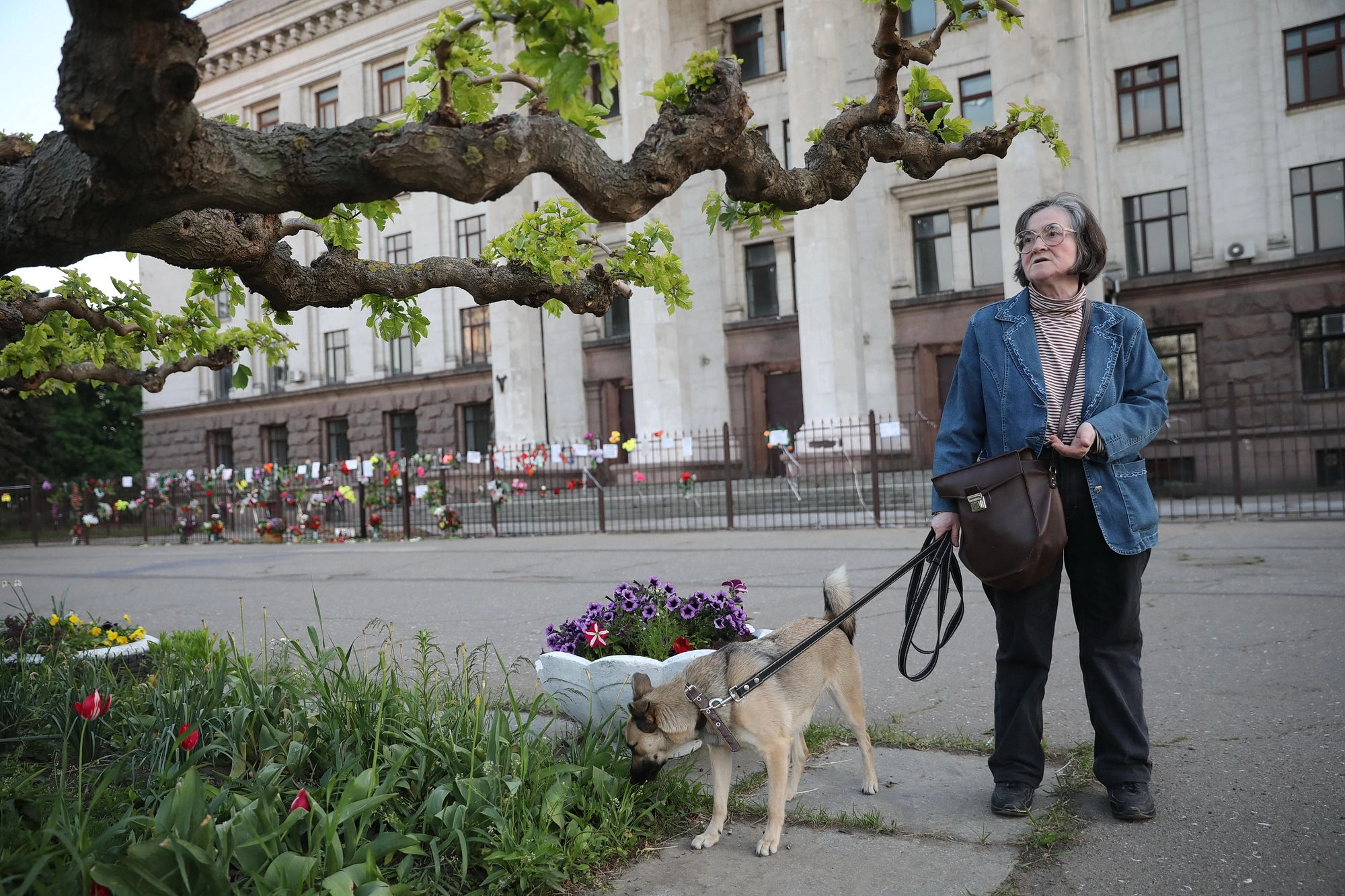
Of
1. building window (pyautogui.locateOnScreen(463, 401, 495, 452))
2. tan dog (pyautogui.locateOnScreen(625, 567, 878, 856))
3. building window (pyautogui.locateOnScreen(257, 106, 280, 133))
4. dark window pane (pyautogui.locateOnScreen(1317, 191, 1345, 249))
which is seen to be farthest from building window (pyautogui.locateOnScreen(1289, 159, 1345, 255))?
building window (pyautogui.locateOnScreen(257, 106, 280, 133))

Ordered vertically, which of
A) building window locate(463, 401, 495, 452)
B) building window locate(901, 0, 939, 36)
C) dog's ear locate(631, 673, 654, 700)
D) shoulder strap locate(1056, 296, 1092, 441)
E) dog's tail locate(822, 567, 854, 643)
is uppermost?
building window locate(901, 0, 939, 36)

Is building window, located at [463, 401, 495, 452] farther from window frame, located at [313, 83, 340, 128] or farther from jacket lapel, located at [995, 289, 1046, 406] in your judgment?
jacket lapel, located at [995, 289, 1046, 406]

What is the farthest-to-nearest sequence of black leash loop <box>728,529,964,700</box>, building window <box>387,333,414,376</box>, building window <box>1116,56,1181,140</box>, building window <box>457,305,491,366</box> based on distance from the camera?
1. building window <box>387,333,414,376</box>
2. building window <box>457,305,491,366</box>
3. building window <box>1116,56,1181,140</box>
4. black leash loop <box>728,529,964,700</box>

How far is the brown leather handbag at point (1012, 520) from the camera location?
348cm

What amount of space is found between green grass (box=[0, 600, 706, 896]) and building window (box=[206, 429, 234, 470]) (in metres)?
40.5

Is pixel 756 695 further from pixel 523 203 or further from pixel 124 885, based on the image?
pixel 523 203

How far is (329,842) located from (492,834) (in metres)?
0.62

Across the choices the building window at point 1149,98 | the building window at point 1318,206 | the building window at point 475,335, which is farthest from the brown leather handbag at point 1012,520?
the building window at point 475,335

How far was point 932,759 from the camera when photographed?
14.3 feet

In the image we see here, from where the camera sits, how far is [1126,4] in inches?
1018

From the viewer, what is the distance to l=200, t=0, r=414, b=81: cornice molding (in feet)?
121

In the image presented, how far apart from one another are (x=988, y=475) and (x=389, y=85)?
126ft

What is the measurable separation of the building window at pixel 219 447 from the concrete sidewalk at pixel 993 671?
2819 cm

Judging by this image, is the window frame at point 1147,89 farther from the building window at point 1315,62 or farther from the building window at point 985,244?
the building window at point 985,244
